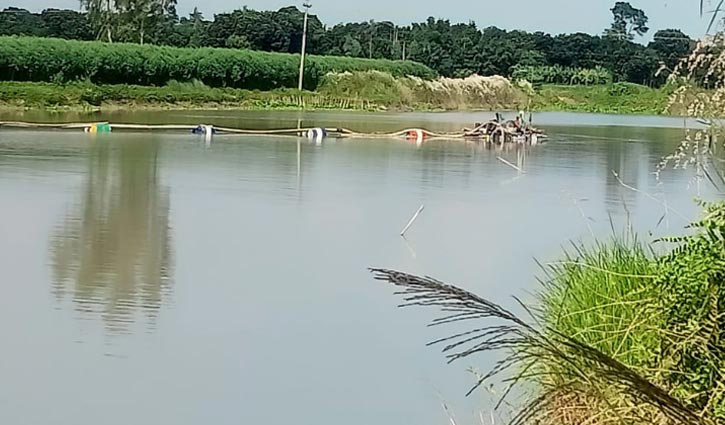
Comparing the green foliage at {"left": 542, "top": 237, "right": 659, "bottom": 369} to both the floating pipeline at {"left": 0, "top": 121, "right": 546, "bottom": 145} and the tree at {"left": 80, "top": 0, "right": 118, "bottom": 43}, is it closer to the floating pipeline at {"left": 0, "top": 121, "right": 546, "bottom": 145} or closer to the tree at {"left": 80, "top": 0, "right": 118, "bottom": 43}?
the floating pipeline at {"left": 0, "top": 121, "right": 546, "bottom": 145}

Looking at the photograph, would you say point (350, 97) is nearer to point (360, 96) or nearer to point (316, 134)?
point (360, 96)

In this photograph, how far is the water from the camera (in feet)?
18.2

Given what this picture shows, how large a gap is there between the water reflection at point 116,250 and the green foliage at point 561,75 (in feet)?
151

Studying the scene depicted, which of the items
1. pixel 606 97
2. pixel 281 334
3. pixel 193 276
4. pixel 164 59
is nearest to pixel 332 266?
pixel 193 276

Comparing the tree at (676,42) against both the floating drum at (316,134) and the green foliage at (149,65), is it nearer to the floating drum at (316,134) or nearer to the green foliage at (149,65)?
the floating drum at (316,134)

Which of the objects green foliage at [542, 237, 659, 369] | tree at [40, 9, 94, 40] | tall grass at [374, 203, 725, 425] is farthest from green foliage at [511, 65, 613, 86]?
tall grass at [374, 203, 725, 425]

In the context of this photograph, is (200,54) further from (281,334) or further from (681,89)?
(681,89)

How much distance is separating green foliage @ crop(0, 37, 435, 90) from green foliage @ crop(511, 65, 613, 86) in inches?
458

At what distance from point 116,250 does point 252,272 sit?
3.92 feet

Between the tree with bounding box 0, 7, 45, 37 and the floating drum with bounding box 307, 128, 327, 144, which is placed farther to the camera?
the tree with bounding box 0, 7, 45, 37

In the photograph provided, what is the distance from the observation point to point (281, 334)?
6621 millimetres

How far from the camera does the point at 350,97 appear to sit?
147ft

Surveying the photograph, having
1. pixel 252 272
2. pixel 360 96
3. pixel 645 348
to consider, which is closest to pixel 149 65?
pixel 360 96

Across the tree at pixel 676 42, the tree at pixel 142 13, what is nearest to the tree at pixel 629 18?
the tree at pixel 676 42
